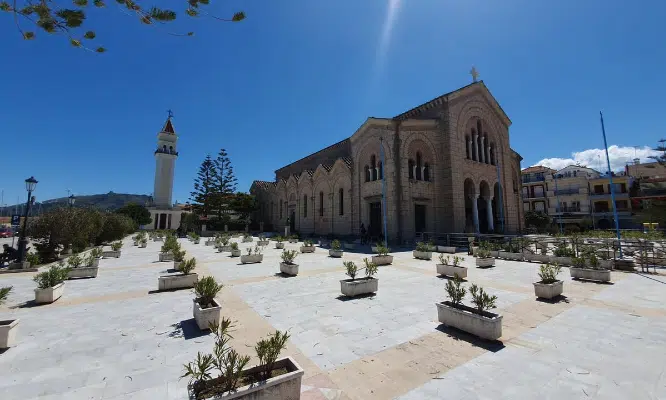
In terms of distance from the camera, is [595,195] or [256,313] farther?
[595,195]

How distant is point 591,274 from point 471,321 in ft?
24.0

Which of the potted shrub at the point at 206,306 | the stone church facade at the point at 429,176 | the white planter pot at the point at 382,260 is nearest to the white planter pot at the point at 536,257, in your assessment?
the white planter pot at the point at 382,260

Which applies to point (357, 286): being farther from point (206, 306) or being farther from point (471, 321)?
point (206, 306)

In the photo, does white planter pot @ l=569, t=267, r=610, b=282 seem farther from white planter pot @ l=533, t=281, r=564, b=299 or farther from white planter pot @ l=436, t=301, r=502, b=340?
white planter pot @ l=436, t=301, r=502, b=340

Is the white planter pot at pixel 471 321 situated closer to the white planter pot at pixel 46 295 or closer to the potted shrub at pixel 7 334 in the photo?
the potted shrub at pixel 7 334

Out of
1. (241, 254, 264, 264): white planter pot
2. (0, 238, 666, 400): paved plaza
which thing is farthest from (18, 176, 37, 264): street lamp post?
(241, 254, 264, 264): white planter pot

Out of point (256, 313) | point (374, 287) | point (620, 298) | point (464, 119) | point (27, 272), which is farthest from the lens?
point (464, 119)

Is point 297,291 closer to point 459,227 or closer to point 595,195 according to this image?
point 459,227

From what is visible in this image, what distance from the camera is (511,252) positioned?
1480cm

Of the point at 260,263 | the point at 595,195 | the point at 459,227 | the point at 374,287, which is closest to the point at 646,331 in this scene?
the point at 374,287

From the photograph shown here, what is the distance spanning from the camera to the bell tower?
51.3 m

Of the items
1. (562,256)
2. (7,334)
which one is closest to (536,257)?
(562,256)

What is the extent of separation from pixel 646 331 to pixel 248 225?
42.2m

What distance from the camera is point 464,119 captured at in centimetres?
2611
